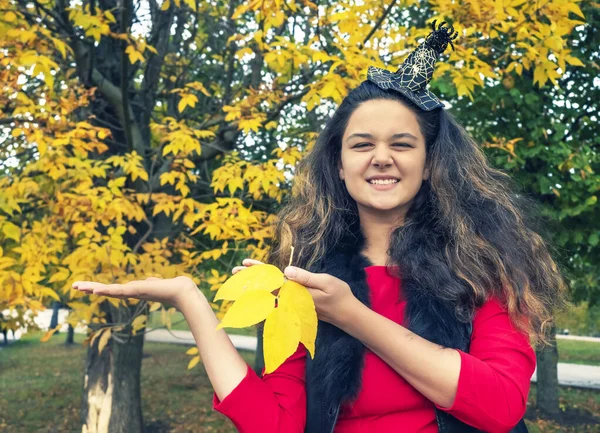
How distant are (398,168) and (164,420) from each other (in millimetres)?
8096

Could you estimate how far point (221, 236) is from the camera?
363 cm

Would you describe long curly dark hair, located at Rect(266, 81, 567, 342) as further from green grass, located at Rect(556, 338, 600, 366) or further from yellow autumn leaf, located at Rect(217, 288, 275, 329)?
green grass, located at Rect(556, 338, 600, 366)

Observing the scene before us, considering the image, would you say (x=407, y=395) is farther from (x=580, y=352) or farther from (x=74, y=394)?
(x=580, y=352)

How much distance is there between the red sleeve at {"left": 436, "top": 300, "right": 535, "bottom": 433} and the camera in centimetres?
123

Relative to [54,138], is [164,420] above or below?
below

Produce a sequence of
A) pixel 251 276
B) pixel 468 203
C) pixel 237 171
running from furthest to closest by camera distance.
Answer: pixel 237 171, pixel 468 203, pixel 251 276

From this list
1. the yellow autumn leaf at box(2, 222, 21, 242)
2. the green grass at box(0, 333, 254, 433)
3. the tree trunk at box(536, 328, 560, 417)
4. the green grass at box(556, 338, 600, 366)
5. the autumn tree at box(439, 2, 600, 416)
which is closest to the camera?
the yellow autumn leaf at box(2, 222, 21, 242)

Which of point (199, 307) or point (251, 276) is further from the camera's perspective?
point (199, 307)

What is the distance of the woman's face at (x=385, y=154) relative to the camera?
148 centimetres

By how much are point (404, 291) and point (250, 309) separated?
710 millimetres

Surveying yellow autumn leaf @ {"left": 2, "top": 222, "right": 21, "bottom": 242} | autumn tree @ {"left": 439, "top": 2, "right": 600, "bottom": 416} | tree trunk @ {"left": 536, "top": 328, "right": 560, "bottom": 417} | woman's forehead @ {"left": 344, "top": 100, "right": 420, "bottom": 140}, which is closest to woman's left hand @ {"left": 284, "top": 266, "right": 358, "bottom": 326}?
woman's forehead @ {"left": 344, "top": 100, "right": 420, "bottom": 140}

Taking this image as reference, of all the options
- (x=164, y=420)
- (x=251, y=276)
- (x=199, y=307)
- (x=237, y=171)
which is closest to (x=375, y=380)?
(x=199, y=307)

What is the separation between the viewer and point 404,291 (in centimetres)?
151

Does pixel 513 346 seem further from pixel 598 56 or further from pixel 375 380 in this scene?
pixel 598 56
